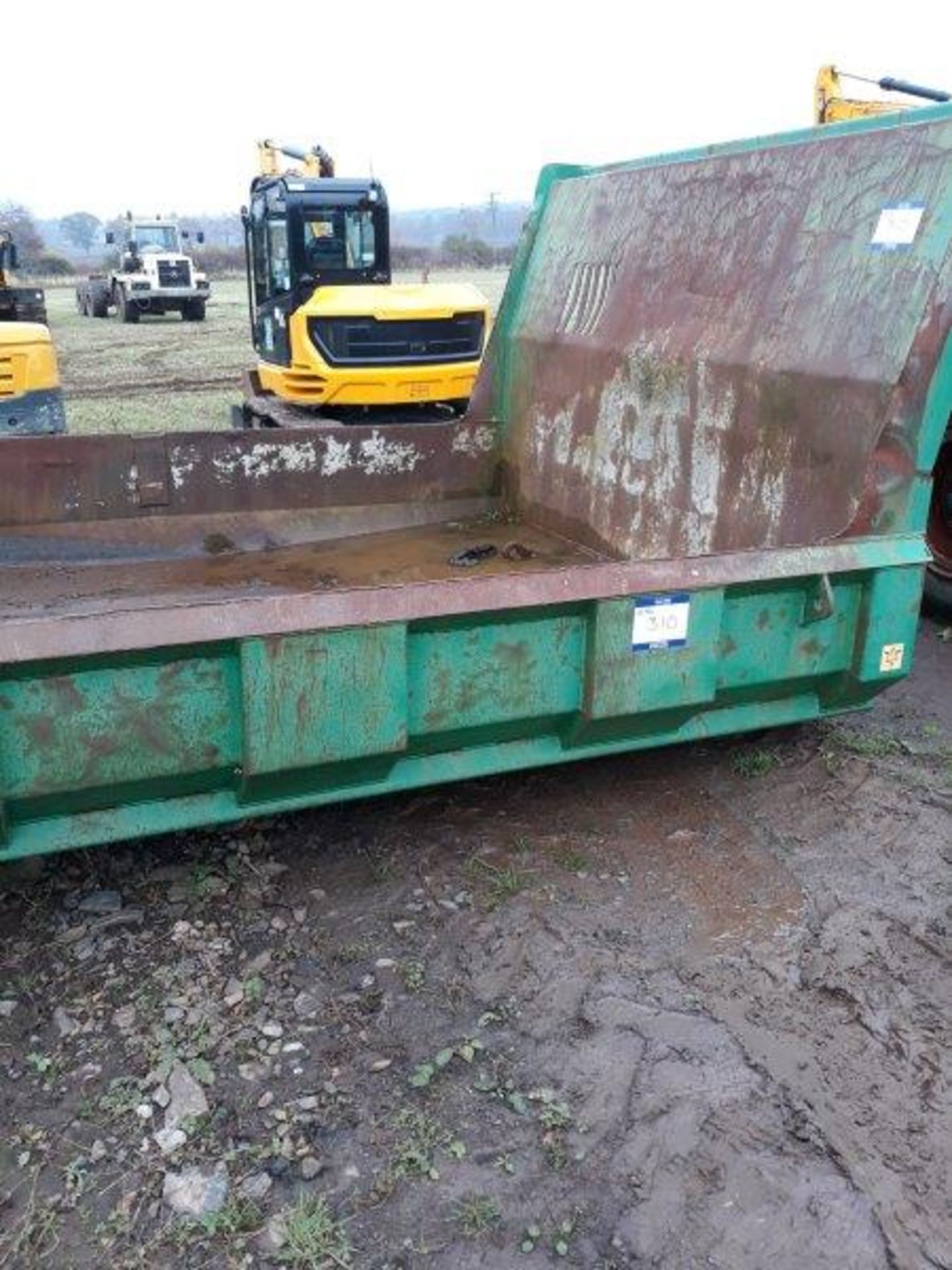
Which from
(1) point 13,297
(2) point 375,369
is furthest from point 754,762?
(1) point 13,297

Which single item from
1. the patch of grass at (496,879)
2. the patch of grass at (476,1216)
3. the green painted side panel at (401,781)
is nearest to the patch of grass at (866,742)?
Result: the green painted side panel at (401,781)

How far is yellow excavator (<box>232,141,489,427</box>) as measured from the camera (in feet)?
27.4

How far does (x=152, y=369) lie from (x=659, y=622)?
56.5 ft

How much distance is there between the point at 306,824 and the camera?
3.47 metres

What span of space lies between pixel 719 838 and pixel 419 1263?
1.66 metres

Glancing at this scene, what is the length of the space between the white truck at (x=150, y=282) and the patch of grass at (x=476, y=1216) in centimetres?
2904

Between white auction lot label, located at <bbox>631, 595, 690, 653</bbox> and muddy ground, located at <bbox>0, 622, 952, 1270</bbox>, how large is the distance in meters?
0.71

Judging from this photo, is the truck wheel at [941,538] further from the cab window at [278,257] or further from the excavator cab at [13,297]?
the excavator cab at [13,297]

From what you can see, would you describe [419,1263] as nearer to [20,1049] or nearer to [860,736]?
[20,1049]

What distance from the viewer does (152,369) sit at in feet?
61.0

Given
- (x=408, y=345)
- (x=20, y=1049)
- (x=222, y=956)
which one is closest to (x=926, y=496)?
(x=222, y=956)

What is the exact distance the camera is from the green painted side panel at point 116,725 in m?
2.42

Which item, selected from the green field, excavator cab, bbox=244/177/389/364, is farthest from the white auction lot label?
excavator cab, bbox=244/177/389/364

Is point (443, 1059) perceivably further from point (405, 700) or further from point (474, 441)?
point (474, 441)
